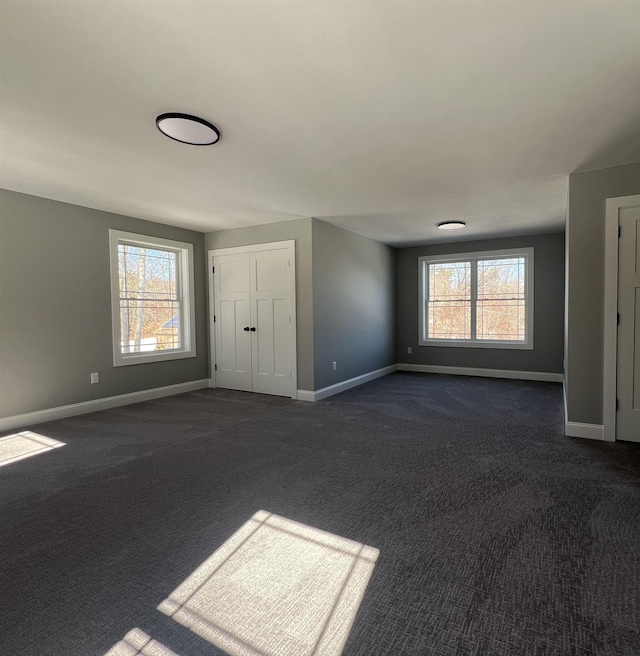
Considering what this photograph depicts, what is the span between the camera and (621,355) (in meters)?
3.44

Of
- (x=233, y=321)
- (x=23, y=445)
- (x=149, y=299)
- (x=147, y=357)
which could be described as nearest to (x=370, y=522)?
(x=23, y=445)

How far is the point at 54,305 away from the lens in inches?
170

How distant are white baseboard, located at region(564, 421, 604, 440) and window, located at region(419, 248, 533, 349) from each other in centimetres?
317

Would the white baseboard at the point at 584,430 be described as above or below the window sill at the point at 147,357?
below

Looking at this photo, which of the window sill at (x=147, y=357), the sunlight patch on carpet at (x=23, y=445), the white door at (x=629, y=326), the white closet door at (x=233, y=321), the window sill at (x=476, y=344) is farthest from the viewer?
the window sill at (x=476, y=344)

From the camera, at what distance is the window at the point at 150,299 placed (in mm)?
4980

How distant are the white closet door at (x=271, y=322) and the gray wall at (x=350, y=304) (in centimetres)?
43

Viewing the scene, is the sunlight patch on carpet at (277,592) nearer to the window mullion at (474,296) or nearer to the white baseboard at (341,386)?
the white baseboard at (341,386)

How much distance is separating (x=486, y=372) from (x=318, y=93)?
19.6 feet

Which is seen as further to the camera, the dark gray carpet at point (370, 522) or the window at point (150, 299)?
the window at point (150, 299)

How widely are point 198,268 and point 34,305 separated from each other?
2.28 meters

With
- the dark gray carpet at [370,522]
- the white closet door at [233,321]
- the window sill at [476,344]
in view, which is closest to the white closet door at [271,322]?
the white closet door at [233,321]

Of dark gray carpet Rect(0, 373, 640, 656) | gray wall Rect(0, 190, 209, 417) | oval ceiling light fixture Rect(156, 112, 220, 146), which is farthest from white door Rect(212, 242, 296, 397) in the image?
oval ceiling light fixture Rect(156, 112, 220, 146)

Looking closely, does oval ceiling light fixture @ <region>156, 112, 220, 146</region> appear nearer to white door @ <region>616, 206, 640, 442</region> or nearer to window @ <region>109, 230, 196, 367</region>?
window @ <region>109, 230, 196, 367</region>
